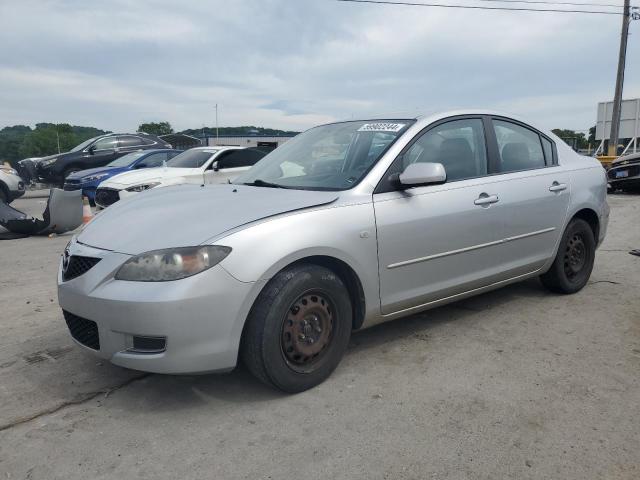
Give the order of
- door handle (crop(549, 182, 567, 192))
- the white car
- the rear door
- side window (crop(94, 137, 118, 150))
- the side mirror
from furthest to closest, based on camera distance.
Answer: side window (crop(94, 137, 118, 150)), the white car, door handle (crop(549, 182, 567, 192)), the rear door, the side mirror

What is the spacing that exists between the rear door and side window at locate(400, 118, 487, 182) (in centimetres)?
14

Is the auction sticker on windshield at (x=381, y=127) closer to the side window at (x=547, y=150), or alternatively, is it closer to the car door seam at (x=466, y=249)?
the car door seam at (x=466, y=249)

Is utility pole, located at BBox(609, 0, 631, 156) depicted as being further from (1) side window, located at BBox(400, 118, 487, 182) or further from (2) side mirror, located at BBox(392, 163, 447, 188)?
(2) side mirror, located at BBox(392, 163, 447, 188)

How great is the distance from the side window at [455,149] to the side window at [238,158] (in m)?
7.00

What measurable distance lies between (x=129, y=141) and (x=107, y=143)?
63 centimetres

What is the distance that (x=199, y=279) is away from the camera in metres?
2.60

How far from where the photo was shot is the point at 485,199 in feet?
12.6

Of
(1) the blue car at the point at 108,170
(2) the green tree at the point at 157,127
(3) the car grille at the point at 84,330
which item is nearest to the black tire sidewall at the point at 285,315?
(3) the car grille at the point at 84,330

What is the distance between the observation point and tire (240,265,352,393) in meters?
2.77

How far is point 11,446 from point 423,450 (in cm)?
187

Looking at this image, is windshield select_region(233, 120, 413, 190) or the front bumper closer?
the front bumper

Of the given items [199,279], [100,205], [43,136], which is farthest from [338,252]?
[43,136]

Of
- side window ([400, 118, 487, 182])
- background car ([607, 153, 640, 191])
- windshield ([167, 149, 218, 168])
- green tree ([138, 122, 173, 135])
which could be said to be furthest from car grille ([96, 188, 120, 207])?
green tree ([138, 122, 173, 135])

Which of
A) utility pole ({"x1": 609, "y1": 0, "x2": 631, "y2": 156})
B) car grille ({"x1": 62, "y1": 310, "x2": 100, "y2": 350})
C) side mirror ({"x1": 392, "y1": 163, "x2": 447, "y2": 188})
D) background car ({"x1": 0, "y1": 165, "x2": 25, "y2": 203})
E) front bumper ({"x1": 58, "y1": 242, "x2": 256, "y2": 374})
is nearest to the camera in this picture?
front bumper ({"x1": 58, "y1": 242, "x2": 256, "y2": 374})
